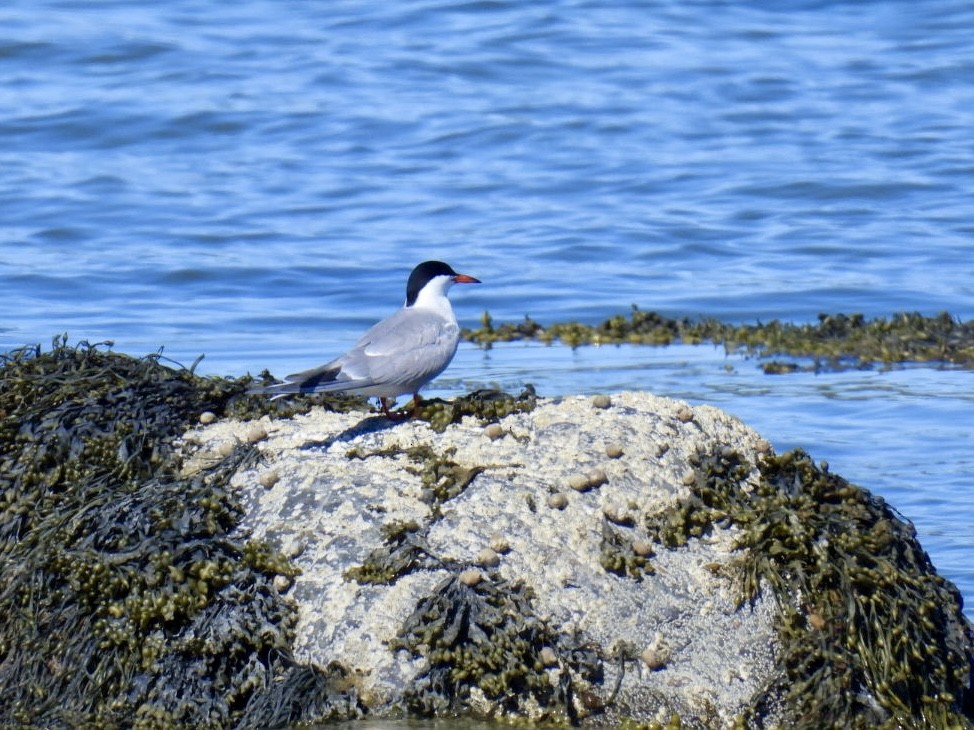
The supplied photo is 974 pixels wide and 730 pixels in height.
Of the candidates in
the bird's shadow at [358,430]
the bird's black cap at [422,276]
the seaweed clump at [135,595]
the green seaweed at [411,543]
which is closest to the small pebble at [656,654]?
the green seaweed at [411,543]

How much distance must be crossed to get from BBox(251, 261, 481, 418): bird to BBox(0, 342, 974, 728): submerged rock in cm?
25

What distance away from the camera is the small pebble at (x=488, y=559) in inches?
195

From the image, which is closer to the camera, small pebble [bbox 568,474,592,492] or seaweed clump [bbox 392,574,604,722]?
seaweed clump [bbox 392,574,604,722]

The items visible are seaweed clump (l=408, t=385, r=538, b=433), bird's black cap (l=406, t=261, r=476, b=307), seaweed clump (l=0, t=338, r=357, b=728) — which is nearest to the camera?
seaweed clump (l=0, t=338, r=357, b=728)

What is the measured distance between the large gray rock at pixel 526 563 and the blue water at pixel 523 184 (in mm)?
2339

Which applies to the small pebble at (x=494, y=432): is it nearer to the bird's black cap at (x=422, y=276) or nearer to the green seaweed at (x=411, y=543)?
the green seaweed at (x=411, y=543)

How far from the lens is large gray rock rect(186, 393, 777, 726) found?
482cm

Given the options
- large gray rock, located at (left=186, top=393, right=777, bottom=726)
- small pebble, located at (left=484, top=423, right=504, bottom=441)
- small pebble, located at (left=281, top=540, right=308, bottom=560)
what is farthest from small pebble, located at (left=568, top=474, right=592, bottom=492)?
small pebble, located at (left=281, top=540, right=308, bottom=560)

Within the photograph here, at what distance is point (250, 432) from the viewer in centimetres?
561

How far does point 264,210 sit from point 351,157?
2.33 meters

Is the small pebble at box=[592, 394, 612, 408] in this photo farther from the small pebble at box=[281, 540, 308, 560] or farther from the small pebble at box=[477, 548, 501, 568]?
the small pebble at box=[281, 540, 308, 560]

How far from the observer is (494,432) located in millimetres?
5516

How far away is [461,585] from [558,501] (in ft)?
1.64

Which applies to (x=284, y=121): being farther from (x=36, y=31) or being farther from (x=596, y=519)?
(x=596, y=519)
